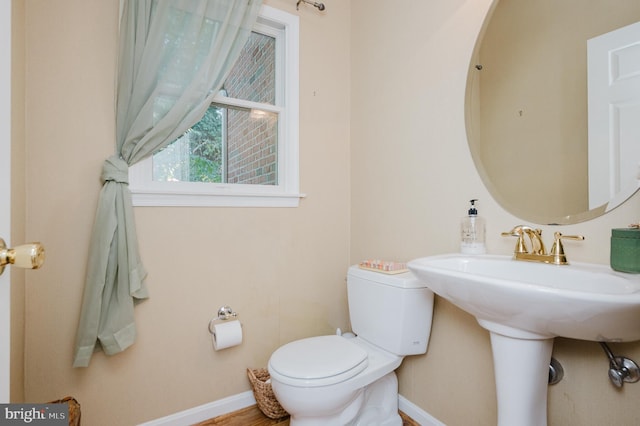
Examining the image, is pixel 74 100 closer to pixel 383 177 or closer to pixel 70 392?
pixel 70 392

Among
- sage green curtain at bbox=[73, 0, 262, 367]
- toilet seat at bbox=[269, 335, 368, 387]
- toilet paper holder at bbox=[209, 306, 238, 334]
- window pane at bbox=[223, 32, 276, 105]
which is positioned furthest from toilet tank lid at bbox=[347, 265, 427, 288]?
window pane at bbox=[223, 32, 276, 105]

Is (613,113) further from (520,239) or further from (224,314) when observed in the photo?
(224,314)

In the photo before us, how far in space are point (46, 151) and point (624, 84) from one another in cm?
209

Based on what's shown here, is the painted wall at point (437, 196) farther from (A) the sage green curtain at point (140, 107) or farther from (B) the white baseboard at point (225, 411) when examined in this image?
(A) the sage green curtain at point (140, 107)

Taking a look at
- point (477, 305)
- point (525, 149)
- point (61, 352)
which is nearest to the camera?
point (477, 305)

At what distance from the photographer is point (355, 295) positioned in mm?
1584

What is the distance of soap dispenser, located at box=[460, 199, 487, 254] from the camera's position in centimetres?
124

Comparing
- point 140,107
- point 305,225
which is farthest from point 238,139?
point 305,225

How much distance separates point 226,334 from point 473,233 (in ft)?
4.06

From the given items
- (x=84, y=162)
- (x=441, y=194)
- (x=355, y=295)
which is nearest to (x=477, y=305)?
(x=441, y=194)

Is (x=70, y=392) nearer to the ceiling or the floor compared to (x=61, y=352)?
nearer to the floor

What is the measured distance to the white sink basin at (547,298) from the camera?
2.19 feet

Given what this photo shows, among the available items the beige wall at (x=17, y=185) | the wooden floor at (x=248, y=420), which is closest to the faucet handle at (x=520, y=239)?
the wooden floor at (x=248, y=420)

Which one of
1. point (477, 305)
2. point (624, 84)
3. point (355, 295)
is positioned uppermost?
point (624, 84)
